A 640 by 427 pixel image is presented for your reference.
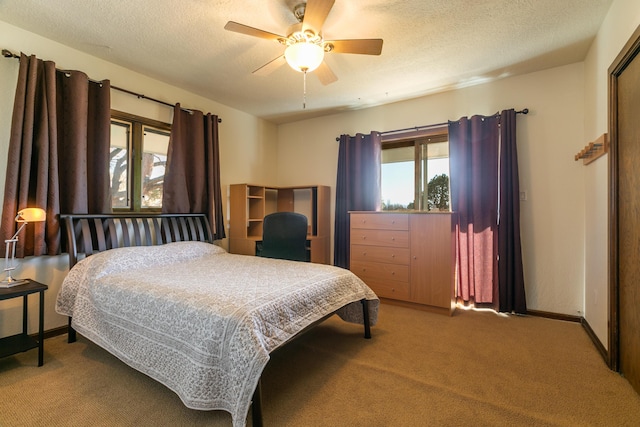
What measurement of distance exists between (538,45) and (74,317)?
14.9ft

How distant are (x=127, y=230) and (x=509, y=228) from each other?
3953 millimetres

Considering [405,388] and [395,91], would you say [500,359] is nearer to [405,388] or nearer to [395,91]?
[405,388]

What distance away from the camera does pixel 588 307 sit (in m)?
2.69

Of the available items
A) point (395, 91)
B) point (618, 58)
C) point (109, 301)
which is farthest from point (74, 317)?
point (618, 58)

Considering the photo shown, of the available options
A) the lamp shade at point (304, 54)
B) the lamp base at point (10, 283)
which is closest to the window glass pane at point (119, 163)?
the lamp base at point (10, 283)

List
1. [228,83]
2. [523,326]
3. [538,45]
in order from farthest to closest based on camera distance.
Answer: [228,83]
[523,326]
[538,45]

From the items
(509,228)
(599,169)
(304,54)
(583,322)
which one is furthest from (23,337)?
(583,322)

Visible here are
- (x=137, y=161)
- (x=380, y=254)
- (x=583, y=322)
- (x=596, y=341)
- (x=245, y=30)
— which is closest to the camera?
(x=245, y=30)

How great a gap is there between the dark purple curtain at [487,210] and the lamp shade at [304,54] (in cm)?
214

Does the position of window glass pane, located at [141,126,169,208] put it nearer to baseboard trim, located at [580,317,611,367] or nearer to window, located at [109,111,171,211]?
window, located at [109,111,171,211]

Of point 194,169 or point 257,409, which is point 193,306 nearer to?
point 257,409

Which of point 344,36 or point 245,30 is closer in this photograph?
point 245,30

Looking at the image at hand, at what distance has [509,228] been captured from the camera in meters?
3.04

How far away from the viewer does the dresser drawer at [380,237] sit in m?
3.30
